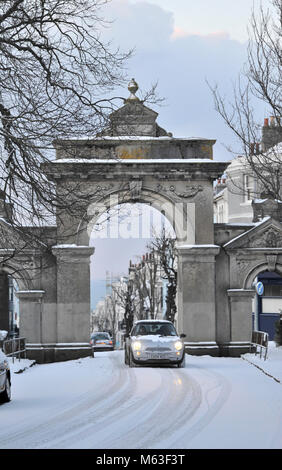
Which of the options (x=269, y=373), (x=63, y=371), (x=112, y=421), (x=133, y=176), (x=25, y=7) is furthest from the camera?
(x=133, y=176)

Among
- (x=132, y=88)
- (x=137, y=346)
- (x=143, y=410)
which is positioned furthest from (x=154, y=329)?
(x=143, y=410)

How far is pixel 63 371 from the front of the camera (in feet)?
84.8

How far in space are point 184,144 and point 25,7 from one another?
16.8 meters

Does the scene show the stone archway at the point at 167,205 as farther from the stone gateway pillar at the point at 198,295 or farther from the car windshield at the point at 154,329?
the car windshield at the point at 154,329

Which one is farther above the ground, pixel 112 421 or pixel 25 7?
pixel 25 7

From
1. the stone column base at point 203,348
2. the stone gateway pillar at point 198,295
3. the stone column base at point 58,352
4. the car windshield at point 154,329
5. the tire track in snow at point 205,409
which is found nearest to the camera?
the tire track in snow at point 205,409

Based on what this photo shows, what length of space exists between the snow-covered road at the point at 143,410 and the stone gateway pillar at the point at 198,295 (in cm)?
901

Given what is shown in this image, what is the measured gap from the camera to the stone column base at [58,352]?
33.2 metres

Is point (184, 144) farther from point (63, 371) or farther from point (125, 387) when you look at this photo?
point (125, 387)

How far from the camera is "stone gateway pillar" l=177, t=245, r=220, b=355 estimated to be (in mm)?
33812

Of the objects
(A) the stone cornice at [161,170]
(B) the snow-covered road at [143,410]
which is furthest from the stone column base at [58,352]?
(B) the snow-covered road at [143,410]

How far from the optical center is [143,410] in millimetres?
14688

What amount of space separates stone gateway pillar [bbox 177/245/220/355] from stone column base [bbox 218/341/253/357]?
25.2 inches
